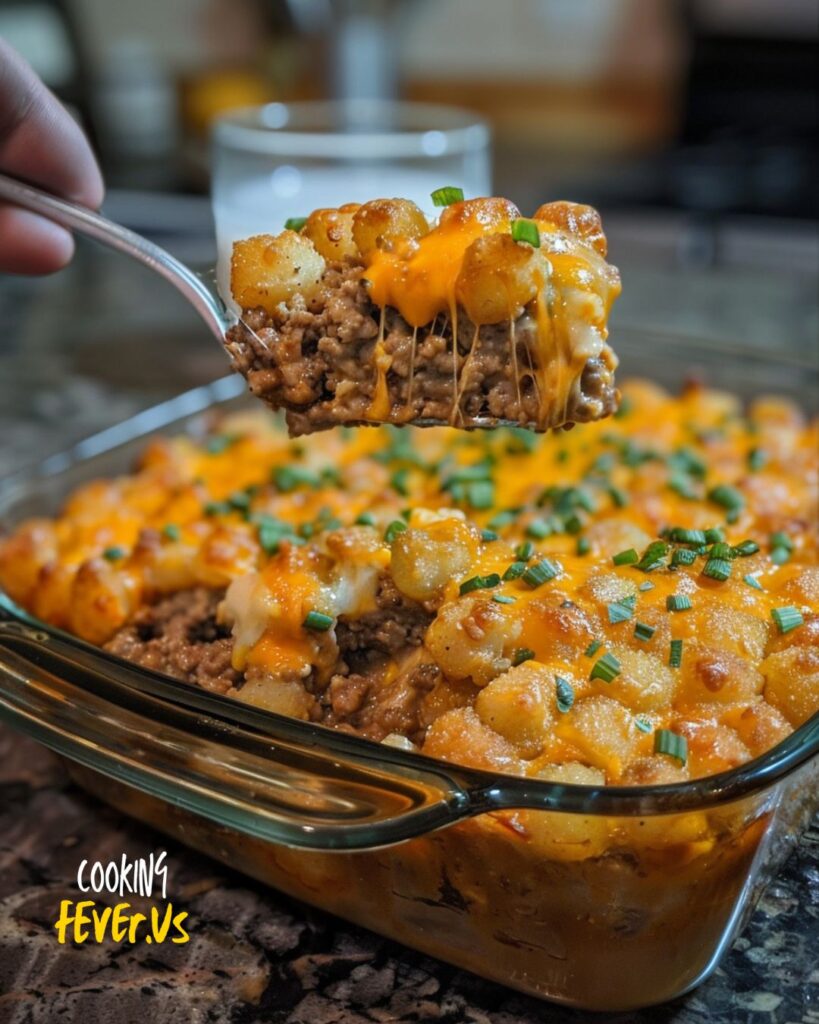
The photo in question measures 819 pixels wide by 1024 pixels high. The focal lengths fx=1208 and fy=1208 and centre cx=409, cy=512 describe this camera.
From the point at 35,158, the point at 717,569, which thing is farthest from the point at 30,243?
the point at 717,569

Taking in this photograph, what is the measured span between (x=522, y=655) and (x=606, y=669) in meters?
0.11

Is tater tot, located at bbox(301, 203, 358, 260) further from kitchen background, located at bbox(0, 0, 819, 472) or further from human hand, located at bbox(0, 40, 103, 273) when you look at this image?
kitchen background, located at bbox(0, 0, 819, 472)

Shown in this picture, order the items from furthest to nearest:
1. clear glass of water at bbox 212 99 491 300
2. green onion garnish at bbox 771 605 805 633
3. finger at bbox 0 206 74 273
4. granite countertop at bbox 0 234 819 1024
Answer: clear glass of water at bbox 212 99 491 300, finger at bbox 0 206 74 273, green onion garnish at bbox 771 605 805 633, granite countertop at bbox 0 234 819 1024

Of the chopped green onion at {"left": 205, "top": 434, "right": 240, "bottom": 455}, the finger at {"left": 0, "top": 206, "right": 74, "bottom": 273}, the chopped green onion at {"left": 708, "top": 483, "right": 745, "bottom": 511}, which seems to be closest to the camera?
the finger at {"left": 0, "top": 206, "right": 74, "bottom": 273}

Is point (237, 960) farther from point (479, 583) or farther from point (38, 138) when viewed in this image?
point (38, 138)

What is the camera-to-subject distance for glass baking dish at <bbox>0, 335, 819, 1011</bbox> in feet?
4.01

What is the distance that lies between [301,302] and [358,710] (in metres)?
0.54

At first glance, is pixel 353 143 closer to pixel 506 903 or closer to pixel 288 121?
pixel 288 121

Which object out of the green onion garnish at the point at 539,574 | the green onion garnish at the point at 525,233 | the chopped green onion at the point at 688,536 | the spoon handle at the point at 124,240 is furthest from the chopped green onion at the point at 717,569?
the spoon handle at the point at 124,240

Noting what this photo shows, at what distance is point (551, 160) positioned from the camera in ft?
20.9

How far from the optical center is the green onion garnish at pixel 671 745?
131 centimetres

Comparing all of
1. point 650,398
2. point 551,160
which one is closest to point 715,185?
point 551,160

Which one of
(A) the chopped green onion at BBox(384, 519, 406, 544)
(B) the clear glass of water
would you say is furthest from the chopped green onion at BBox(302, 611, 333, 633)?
(B) the clear glass of water

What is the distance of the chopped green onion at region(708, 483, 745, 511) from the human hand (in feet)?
3.60
